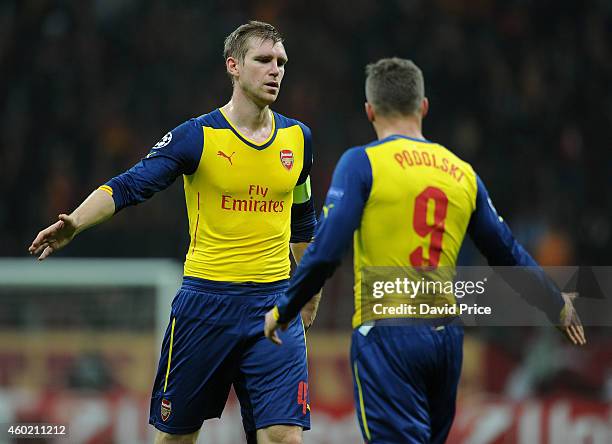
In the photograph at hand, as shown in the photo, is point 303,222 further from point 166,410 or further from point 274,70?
point 166,410

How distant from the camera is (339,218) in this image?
4.02 m

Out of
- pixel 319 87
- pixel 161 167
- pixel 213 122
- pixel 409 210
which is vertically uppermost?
pixel 319 87

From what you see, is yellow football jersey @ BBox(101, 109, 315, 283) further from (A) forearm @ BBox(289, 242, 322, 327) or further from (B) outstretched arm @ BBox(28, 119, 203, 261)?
(A) forearm @ BBox(289, 242, 322, 327)

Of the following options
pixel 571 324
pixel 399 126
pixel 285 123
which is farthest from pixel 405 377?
pixel 285 123

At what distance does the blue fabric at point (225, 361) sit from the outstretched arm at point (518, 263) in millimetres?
1123

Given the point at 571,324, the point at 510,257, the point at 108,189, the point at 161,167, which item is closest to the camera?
the point at 510,257

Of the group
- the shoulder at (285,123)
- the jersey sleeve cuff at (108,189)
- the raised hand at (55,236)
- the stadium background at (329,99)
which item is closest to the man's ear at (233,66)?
the shoulder at (285,123)

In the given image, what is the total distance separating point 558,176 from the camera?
11.4m

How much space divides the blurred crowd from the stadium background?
2 centimetres

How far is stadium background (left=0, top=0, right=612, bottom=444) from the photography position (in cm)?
1093

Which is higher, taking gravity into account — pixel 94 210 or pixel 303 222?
pixel 303 222

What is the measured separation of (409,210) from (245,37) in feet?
5.04

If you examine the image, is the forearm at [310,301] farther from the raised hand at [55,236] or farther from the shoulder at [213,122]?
the raised hand at [55,236]

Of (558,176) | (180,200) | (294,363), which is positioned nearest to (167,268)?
(180,200)
